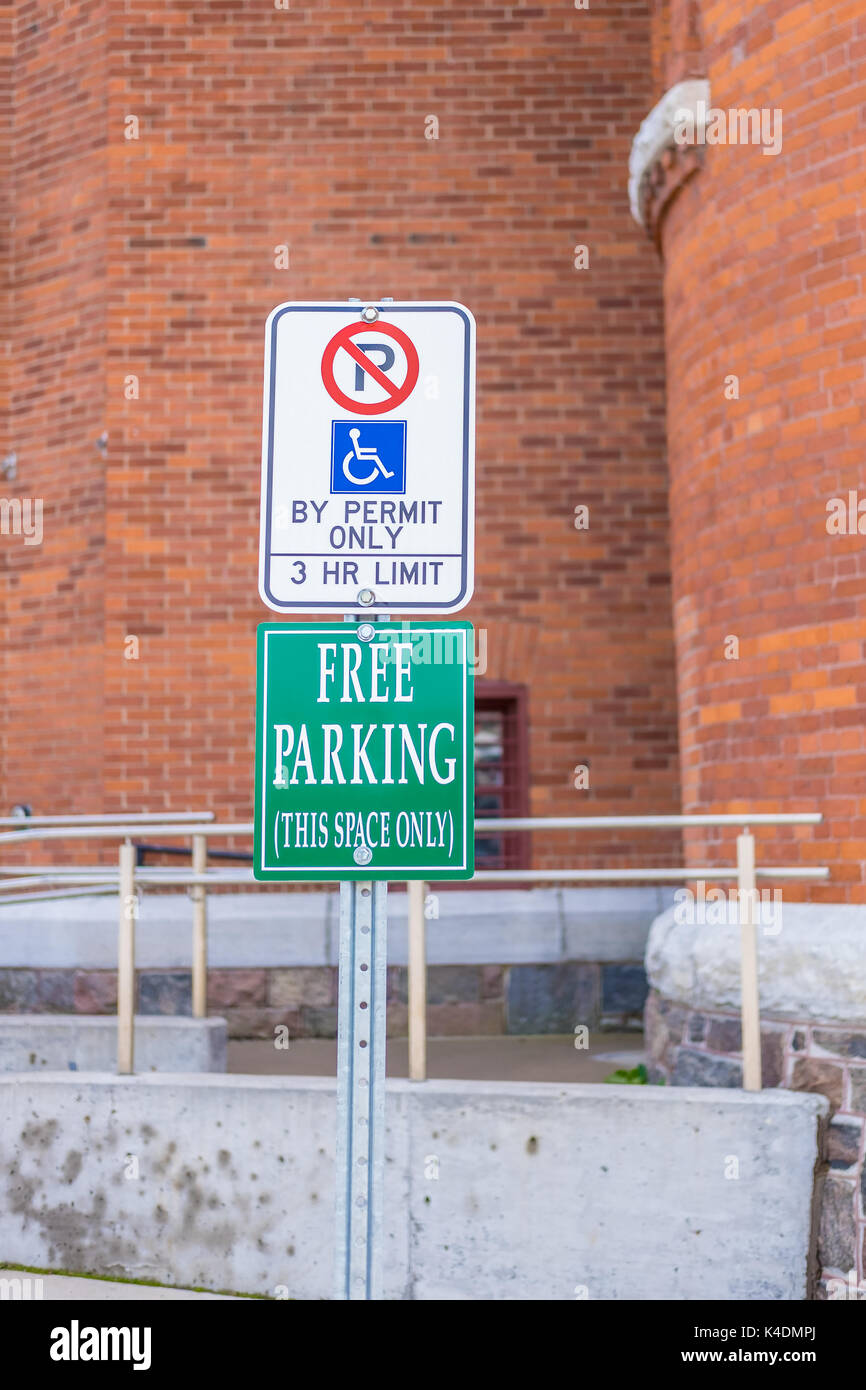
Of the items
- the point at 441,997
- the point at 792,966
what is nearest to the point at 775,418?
the point at 792,966

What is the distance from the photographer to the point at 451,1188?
509cm

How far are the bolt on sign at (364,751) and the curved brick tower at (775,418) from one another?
303 centimetres

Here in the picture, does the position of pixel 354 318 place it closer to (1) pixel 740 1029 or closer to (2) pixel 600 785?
(1) pixel 740 1029

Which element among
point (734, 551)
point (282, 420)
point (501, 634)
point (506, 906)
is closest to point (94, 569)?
point (501, 634)

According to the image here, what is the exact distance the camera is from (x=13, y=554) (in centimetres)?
950

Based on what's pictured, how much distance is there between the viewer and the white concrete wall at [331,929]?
8.28m

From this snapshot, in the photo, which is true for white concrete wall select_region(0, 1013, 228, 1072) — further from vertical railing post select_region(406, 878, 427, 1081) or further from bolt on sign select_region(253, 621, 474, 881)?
bolt on sign select_region(253, 621, 474, 881)

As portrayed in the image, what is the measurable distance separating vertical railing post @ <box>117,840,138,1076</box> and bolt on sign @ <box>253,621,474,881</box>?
321 cm

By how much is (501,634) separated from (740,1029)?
3.75 meters

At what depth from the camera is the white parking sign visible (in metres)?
2.61

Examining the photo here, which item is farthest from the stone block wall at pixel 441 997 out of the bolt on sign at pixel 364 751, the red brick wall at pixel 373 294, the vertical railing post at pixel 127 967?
the bolt on sign at pixel 364 751

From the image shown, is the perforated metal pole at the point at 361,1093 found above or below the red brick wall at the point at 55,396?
below

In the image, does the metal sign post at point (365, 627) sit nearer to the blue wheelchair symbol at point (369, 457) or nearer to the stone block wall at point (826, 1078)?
the blue wheelchair symbol at point (369, 457)

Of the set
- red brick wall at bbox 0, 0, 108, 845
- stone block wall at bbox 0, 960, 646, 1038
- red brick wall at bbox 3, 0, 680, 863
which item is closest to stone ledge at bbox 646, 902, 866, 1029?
stone block wall at bbox 0, 960, 646, 1038
